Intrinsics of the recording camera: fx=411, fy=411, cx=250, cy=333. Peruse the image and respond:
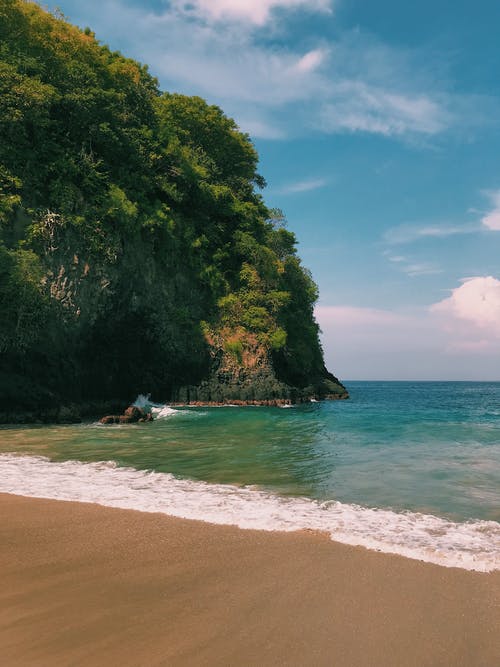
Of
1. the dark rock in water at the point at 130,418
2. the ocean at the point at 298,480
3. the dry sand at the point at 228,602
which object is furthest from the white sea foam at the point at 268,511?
the dark rock in water at the point at 130,418

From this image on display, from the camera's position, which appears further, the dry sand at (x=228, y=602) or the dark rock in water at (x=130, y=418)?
the dark rock in water at (x=130, y=418)

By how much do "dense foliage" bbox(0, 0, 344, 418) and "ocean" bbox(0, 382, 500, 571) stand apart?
Answer: 640cm

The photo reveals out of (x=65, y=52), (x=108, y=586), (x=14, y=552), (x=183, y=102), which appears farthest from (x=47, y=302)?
(x=183, y=102)

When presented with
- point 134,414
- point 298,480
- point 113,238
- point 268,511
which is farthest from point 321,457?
point 113,238

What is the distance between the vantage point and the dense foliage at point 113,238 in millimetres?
17859

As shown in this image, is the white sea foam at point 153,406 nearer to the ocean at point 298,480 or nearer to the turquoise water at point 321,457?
the turquoise water at point 321,457

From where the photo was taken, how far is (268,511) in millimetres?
5797

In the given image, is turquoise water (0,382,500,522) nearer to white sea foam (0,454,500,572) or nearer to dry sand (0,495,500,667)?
white sea foam (0,454,500,572)

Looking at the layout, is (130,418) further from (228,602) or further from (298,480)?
(228,602)

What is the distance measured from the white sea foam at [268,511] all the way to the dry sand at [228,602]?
13.5 inches

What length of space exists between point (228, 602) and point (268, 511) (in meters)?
2.51

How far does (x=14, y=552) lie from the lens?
4.31 meters

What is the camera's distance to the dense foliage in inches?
703

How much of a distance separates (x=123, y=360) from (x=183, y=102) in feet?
73.7
